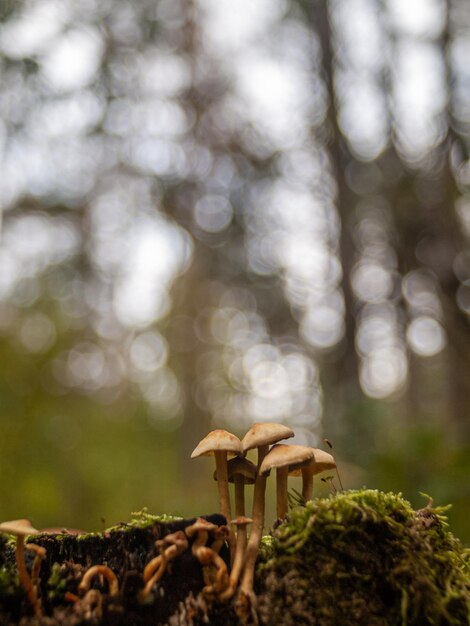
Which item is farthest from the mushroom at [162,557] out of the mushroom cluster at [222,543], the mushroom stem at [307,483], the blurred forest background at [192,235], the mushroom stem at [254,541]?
the blurred forest background at [192,235]

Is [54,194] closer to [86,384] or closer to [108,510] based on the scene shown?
[86,384]

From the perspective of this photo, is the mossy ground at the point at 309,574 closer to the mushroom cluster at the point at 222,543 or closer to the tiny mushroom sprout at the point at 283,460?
the mushroom cluster at the point at 222,543

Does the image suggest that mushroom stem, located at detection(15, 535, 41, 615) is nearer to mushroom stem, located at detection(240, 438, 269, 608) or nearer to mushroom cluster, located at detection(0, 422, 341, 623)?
mushroom cluster, located at detection(0, 422, 341, 623)

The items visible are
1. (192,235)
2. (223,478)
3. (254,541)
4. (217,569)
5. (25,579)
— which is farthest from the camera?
(192,235)

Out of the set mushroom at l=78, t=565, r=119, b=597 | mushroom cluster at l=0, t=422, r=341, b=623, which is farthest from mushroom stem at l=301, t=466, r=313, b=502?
mushroom at l=78, t=565, r=119, b=597

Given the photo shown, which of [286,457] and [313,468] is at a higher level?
[286,457]

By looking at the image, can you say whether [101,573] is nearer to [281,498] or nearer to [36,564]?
[36,564]

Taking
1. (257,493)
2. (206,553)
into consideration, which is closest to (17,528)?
(206,553)
